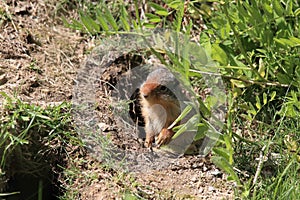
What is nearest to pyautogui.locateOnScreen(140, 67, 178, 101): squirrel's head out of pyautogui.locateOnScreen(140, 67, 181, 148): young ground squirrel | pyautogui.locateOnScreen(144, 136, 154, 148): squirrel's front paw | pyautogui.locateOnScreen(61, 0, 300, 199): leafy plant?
pyautogui.locateOnScreen(140, 67, 181, 148): young ground squirrel

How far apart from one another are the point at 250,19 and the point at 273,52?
32cm

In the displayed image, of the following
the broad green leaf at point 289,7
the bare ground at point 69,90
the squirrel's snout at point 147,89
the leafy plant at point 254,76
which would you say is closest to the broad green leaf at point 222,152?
the leafy plant at point 254,76

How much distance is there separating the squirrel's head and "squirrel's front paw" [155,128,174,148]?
26cm

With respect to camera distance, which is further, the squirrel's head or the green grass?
the squirrel's head

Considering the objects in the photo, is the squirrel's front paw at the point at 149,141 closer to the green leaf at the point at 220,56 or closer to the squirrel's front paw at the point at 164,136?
the squirrel's front paw at the point at 164,136

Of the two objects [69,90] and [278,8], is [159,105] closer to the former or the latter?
[69,90]

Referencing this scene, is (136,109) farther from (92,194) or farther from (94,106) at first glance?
(92,194)

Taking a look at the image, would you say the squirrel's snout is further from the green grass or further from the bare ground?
the bare ground

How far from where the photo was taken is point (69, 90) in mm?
4418

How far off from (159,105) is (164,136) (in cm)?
24

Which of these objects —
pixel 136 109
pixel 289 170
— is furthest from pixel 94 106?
pixel 289 170

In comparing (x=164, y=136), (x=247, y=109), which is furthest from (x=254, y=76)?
(x=164, y=136)

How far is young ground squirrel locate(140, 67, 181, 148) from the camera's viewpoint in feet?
13.4

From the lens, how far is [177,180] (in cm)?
392
